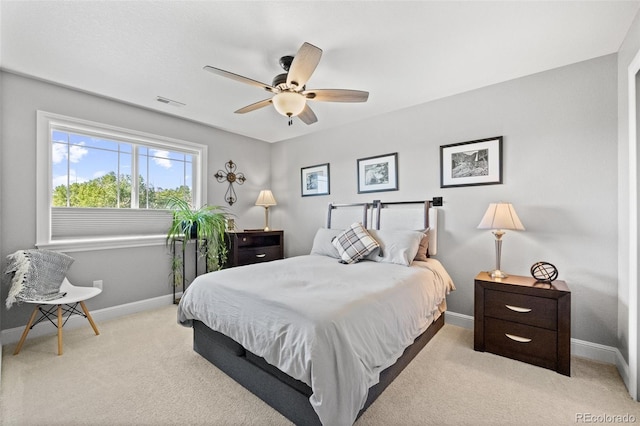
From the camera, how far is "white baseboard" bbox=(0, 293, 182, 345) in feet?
8.49

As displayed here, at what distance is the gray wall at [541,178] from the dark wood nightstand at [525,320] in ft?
1.21

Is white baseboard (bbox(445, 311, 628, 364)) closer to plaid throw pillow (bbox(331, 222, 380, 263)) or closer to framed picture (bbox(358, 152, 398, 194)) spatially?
plaid throw pillow (bbox(331, 222, 380, 263))

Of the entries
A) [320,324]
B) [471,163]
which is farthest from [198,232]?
[471,163]

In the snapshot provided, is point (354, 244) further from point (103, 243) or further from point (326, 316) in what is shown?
point (103, 243)

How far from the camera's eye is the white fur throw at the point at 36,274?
7.72 feet

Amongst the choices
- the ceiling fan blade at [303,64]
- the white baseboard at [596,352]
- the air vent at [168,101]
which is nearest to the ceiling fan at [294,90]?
the ceiling fan blade at [303,64]

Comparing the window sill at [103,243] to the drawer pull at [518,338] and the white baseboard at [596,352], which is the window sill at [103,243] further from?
the white baseboard at [596,352]

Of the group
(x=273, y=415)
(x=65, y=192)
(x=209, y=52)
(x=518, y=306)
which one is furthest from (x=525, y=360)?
(x=65, y=192)

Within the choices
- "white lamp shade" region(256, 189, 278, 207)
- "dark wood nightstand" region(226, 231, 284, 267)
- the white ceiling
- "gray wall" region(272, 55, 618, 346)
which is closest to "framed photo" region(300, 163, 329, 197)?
"white lamp shade" region(256, 189, 278, 207)

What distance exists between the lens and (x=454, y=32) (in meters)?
2.03

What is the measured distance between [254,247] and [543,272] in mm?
3500

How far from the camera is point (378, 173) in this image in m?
3.73

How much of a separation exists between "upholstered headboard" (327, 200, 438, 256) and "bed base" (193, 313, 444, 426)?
1.26 m

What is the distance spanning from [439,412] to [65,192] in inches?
161
